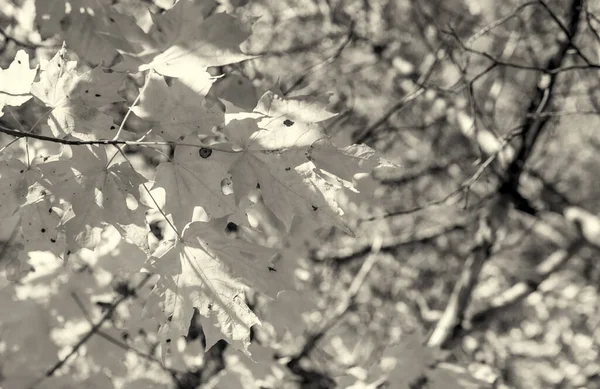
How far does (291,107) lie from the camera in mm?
928

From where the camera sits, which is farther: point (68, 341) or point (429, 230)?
point (429, 230)

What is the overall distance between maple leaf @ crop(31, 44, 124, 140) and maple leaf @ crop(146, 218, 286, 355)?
256 mm

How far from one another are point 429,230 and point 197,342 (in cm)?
231

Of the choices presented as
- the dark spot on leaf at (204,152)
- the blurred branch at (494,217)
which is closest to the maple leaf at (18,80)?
the dark spot on leaf at (204,152)

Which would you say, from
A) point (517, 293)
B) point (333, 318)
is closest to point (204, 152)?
point (517, 293)

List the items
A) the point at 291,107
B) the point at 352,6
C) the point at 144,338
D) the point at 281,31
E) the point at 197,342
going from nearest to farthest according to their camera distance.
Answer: the point at 291,107
the point at 197,342
the point at 144,338
the point at 352,6
the point at 281,31

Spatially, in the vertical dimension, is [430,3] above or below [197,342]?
above

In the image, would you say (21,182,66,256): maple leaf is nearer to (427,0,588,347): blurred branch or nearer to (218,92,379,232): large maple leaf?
(218,92,379,232): large maple leaf

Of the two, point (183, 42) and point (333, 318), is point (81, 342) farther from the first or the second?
point (333, 318)

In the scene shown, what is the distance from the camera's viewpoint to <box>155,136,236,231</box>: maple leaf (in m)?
0.93

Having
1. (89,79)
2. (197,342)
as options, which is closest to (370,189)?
(197,342)

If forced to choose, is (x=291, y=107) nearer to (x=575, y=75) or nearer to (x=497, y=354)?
(x=575, y=75)

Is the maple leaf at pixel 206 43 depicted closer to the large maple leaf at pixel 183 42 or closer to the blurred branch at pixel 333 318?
the large maple leaf at pixel 183 42

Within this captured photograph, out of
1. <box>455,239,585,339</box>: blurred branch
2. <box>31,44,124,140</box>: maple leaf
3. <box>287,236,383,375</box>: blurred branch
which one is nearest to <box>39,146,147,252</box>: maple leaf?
<box>31,44,124,140</box>: maple leaf
